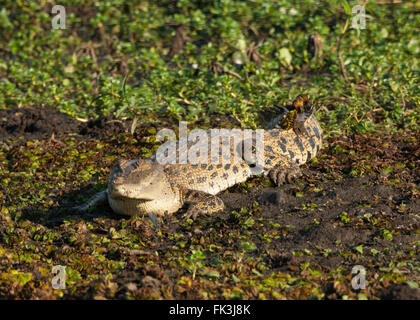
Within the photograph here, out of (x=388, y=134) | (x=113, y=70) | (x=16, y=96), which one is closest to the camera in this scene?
(x=388, y=134)

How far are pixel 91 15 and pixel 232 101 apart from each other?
5.24 m

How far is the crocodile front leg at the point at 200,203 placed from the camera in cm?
607

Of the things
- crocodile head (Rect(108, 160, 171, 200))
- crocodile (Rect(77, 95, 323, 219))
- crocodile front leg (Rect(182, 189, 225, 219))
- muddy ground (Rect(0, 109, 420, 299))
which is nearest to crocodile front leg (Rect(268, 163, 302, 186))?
crocodile (Rect(77, 95, 323, 219))

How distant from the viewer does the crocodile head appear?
5605 mm

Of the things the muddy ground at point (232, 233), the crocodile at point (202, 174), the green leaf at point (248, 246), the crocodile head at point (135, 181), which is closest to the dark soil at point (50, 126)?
the muddy ground at point (232, 233)

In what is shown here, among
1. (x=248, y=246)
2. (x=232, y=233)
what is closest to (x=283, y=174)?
(x=232, y=233)

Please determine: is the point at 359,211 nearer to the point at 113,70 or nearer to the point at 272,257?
the point at 272,257

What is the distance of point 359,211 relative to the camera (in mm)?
5887

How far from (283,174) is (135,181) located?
2.01 meters

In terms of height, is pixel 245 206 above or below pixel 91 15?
below

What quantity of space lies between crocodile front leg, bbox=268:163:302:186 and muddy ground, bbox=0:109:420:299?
111 mm

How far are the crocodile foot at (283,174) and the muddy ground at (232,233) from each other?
4.3 inches

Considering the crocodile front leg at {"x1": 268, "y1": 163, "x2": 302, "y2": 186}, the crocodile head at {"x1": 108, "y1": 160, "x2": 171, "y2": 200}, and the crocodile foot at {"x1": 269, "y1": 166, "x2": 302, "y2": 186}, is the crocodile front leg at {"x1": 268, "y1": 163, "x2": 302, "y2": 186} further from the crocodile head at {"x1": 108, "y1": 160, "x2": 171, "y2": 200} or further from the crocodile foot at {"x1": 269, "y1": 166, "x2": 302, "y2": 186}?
the crocodile head at {"x1": 108, "y1": 160, "x2": 171, "y2": 200}
